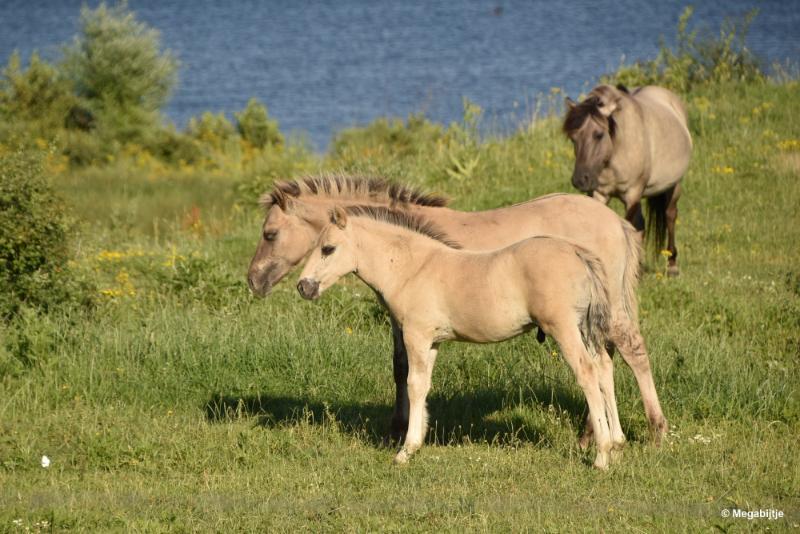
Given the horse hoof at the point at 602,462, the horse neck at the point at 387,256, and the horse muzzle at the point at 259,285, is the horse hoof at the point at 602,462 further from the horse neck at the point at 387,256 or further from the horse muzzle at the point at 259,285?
the horse muzzle at the point at 259,285

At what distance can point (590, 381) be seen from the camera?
7086 millimetres

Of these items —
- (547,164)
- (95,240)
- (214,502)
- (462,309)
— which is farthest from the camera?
(547,164)

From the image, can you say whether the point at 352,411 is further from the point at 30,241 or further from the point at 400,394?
the point at 30,241

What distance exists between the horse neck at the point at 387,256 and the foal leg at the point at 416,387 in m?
0.41

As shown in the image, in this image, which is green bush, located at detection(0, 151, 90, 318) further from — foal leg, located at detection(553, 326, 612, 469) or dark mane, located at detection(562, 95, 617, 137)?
foal leg, located at detection(553, 326, 612, 469)

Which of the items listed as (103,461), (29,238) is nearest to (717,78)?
(29,238)

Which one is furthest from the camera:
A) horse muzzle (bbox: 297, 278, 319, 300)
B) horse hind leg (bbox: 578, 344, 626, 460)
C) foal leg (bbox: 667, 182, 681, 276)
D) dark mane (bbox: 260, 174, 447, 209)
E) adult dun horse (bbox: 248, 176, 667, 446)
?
foal leg (bbox: 667, 182, 681, 276)

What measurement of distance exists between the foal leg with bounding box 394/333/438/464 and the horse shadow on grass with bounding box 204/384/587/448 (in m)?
0.64

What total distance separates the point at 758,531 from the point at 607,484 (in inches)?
45.2

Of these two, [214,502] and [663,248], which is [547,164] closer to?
[663,248]

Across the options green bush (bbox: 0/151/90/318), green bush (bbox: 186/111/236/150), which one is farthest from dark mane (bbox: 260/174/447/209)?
green bush (bbox: 186/111/236/150)

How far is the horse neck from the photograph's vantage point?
7.66 m

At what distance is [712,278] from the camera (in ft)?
41.8

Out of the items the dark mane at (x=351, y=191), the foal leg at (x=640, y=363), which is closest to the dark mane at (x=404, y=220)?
the dark mane at (x=351, y=191)
